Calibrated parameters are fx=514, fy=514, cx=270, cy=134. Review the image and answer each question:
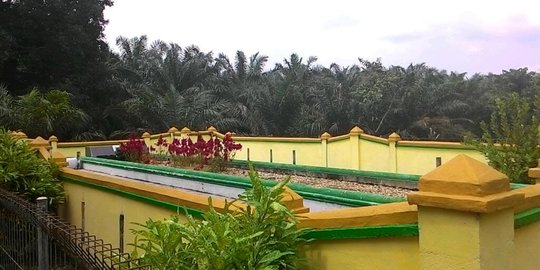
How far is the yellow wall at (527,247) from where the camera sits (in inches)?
110

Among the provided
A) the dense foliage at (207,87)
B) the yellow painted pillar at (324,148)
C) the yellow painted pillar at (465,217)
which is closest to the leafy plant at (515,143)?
the yellow painted pillar at (324,148)

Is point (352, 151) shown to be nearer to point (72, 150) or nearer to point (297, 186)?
point (297, 186)

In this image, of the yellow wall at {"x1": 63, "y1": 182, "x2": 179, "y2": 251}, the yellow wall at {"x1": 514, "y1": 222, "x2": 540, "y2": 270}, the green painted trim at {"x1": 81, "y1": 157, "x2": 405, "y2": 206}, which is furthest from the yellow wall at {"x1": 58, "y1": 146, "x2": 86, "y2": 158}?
the yellow wall at {"x1": 514, "y1": 222, "x2": 540, "y2": 270}

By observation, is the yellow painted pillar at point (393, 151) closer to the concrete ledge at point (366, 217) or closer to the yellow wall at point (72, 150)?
the concrete ledge at point (366, 217)

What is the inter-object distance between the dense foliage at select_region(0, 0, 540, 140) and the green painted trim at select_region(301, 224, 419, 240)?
1664 centimetres

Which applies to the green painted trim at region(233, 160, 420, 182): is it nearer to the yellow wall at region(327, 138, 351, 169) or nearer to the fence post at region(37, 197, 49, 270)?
the yellow wall at region(327, 138, 351, 169)

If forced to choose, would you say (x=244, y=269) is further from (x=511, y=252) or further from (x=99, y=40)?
(x=99, y=40)

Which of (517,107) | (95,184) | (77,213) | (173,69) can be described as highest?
(173,69)

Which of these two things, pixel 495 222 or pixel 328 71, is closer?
pixel 495 222

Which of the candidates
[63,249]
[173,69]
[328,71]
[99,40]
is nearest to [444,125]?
[328,71]

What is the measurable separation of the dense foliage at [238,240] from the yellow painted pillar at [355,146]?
9.08m

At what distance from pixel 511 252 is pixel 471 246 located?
1.28ft

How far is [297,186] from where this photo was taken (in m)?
5.43

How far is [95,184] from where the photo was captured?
6949 millimetres
